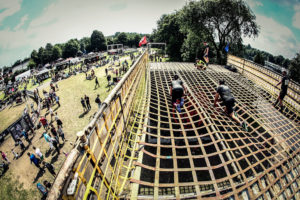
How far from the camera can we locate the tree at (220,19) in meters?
20.4

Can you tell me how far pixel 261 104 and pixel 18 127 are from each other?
21387 mm

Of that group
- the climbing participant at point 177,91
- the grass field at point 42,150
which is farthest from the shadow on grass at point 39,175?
the climbing participant at point 177,91

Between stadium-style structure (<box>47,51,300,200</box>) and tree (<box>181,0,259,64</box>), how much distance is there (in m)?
11.2

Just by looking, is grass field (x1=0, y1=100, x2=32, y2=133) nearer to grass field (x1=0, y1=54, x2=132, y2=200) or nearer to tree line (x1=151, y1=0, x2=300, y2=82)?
grass field (x1=0, y1=54, x2=132, y2=200)

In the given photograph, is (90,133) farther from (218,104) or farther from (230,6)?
(230,6)

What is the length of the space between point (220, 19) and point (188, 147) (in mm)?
25645

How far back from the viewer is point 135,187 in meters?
3.63

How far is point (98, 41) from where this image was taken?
277 ft

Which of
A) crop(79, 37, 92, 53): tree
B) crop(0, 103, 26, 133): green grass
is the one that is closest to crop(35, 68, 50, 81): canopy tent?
crop(0, 103, 26, 133): green grass

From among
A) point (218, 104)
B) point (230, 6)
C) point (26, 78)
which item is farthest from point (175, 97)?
point (26, 78)

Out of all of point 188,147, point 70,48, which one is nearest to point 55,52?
point 70,48

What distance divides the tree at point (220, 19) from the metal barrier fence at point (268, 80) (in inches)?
354

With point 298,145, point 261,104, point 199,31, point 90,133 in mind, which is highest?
point 199,31

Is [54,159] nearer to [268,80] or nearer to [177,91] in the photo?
[177,91]
